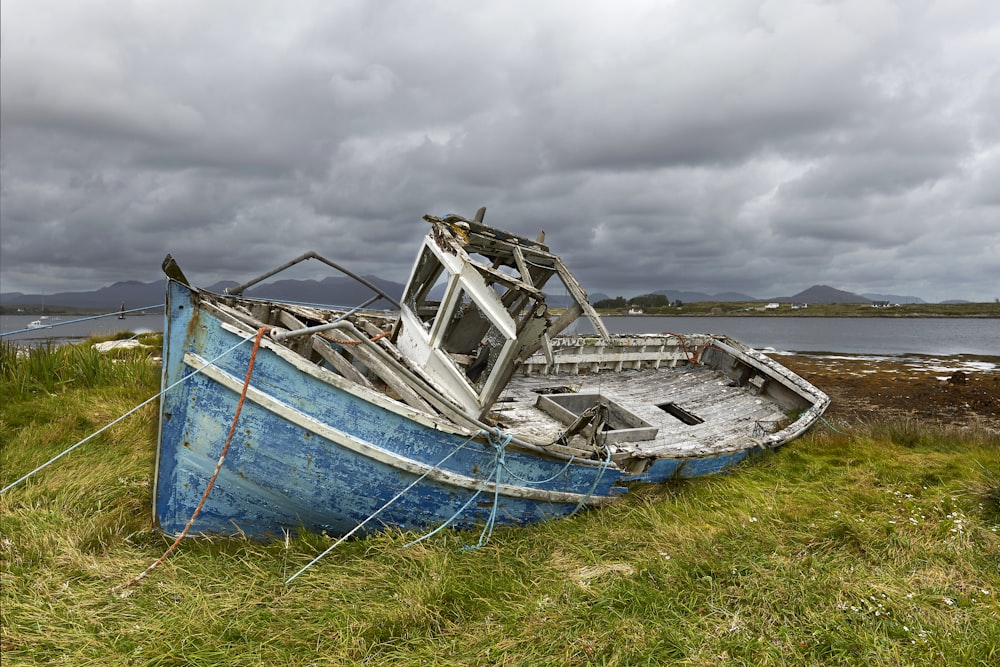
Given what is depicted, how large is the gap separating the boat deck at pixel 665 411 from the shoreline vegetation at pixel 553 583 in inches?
43.9

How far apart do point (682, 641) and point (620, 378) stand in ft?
26.5

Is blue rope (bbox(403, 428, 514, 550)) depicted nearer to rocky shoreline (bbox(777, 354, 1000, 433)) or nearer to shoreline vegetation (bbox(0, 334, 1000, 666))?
shoreline vegetation (bbox(0, 334, 1000, 666))

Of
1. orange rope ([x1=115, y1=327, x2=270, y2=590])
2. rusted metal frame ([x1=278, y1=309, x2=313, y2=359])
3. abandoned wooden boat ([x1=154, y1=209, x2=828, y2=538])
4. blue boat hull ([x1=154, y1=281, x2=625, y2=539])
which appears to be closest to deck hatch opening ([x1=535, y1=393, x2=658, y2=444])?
abandoned wooden boat ([x1=154, y1=209, x2=828, y2=538])

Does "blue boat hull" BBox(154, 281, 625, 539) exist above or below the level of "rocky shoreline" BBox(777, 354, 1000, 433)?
above

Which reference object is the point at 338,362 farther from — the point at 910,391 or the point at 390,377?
the point at 910,391

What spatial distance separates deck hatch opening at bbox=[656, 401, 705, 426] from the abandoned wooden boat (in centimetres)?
77

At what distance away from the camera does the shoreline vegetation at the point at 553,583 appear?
3.65 m

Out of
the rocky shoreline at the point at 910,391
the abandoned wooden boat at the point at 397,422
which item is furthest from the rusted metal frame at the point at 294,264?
the rocky shoreline at the point at 910,391

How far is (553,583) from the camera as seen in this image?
4.62 metres

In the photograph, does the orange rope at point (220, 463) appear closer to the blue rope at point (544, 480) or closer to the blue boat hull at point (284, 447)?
the blue boat hull at point (284, 447)

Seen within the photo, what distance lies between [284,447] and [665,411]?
7.20 m

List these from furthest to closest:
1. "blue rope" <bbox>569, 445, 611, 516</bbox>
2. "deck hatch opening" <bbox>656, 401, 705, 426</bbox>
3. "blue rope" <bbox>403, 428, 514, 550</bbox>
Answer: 1. "deck hatch opening" <bbox>656, 401, 705, 426</bbox>
2. "blue rope" <bbox>569, 445, 611, 516</bbox>
3. "blue rope" <bbox>403, 428, 514, 550</bbox>

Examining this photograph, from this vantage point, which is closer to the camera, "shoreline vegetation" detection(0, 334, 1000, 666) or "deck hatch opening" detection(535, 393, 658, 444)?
"shoreline vegetation" detection(0, 334, 1000, 666)

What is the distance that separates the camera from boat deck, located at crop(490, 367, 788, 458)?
7633 mm
